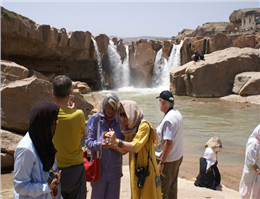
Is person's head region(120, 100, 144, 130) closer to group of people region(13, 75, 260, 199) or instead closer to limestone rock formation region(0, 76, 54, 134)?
group of people region(13, 75, 260, 199)

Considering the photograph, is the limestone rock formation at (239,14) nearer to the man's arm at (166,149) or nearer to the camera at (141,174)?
the man's arm at (166,149)

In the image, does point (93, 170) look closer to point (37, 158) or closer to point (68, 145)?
point (68, 145)

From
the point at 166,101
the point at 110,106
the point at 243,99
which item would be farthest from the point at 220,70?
the point at 110,106

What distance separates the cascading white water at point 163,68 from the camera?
82.2 feet

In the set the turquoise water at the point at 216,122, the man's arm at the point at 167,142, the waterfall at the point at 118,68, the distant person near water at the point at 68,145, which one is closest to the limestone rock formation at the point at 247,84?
the turquoise water at the point at 216,122

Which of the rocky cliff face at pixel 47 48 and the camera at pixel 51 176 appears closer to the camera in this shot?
the camera at pixel 51 176

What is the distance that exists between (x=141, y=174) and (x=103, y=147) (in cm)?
46

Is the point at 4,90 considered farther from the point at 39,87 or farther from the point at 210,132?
the point at 210,132

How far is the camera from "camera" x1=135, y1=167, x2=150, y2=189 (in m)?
2.42

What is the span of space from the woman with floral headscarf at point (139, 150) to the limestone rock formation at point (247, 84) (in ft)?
50.8

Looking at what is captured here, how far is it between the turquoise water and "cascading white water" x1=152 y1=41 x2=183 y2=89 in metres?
8.17

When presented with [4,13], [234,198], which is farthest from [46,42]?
[234,198]

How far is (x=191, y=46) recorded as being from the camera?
75.4ft

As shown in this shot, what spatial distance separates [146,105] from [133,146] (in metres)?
13.8
